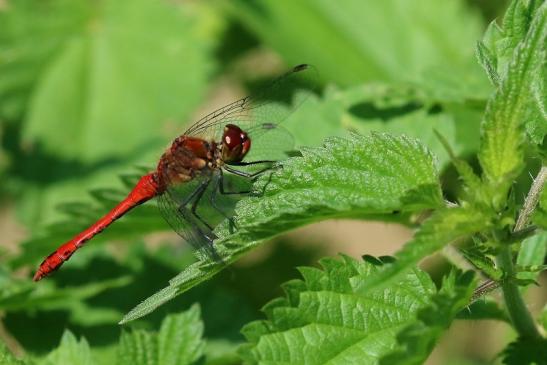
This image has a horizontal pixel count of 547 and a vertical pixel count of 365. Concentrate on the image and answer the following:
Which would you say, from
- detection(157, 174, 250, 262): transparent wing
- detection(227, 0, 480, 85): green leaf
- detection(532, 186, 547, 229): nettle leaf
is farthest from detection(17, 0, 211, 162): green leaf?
detection(532, 186, 547, 229): nettle leaf

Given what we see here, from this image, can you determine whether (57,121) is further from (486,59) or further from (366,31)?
(486,59)

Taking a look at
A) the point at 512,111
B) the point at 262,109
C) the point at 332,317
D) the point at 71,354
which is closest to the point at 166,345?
the point at 71,354

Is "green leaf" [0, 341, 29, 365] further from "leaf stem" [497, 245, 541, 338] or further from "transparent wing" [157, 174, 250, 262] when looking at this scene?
"leaf stem" [497, 245, 541, 338]

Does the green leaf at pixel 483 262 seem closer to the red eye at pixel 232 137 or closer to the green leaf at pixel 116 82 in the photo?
the red eye at pixel 232 137

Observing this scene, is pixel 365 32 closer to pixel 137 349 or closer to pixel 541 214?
pixel 137 349

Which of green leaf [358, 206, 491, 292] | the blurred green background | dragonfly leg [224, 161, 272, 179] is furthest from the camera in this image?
the blurred green background

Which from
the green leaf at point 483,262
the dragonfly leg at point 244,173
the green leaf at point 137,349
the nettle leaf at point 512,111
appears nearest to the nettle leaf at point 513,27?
the nettle leaf at point 512,111

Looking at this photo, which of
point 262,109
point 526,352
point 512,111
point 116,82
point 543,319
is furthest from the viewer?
point 116,82
